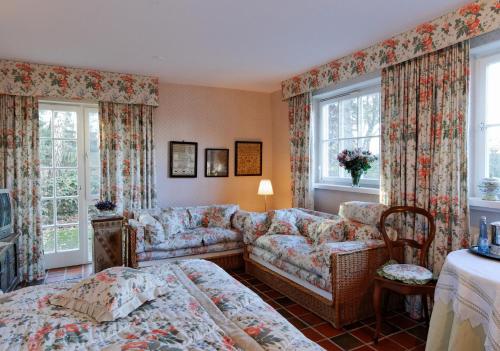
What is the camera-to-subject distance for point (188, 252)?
4.11 m

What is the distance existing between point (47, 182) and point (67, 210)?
1.47 ft

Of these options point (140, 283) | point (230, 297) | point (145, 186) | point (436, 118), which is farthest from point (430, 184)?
point (145, 186)

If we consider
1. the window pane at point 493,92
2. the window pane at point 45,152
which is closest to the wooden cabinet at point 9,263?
the window pane at point 45,152

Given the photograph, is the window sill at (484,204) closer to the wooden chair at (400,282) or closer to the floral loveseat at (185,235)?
the wooden chair at (400,282)

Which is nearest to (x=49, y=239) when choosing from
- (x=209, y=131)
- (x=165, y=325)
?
(x=209, y=131)

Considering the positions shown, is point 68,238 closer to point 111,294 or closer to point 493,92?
point 111,294

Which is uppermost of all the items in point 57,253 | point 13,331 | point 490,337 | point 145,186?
point 145,186

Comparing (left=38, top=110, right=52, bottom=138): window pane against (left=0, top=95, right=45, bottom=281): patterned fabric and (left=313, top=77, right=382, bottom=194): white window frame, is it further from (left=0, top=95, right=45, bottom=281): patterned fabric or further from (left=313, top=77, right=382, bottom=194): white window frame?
(left=313, top=77, right=382, bottom=194): white window frame

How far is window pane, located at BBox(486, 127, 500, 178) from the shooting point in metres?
2.81

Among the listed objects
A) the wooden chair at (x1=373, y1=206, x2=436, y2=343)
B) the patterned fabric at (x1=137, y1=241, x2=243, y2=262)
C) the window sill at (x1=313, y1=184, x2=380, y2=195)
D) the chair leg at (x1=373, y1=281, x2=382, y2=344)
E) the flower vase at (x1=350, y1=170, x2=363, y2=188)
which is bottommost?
the chair leg at (x1=373, y1=281, x2=382, y2=344)

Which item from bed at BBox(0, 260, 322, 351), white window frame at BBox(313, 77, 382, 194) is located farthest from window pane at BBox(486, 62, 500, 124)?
bed at BBox(0, 260, 322, 351)

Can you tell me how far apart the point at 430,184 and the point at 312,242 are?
4.53 feet

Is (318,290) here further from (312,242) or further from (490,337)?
(490,337)

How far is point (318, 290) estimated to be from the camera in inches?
120
